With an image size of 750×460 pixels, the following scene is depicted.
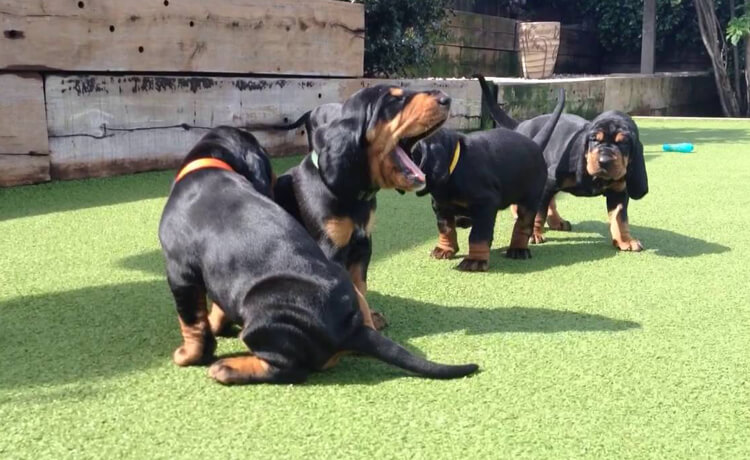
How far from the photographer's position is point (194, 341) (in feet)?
8.09

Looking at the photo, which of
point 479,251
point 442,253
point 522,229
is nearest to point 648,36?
point 522,229

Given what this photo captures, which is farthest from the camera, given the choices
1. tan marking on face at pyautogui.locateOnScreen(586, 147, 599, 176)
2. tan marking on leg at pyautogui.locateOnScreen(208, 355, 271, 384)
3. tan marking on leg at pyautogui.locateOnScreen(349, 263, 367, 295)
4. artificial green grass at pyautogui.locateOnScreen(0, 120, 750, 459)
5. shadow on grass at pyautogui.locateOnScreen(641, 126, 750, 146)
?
shadow on grass at pyautogui.locateOnScreen(641, 126, 750, 146)

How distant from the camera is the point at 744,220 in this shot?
5.02 m

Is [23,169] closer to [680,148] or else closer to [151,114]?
[151,114]

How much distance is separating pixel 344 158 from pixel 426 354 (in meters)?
0.74

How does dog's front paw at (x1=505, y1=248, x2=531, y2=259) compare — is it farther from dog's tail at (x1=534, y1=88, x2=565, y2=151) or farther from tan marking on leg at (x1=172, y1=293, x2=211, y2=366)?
tan marking on leg at (x1=172, y1=293, x2=211, y2=366)

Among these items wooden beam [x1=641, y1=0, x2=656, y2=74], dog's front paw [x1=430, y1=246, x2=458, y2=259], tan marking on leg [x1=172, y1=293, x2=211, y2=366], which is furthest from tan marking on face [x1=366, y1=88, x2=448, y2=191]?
wooden beam [x1=641, y1=0, x2=656, y2=74]

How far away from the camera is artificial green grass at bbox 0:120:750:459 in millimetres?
1946

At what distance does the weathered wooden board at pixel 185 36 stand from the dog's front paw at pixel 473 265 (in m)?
3.10

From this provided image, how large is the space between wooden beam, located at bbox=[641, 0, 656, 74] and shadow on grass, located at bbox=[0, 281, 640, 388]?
43.9 ft

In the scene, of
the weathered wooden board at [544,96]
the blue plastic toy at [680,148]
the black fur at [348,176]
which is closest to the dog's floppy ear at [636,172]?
the black fur at [348,176]

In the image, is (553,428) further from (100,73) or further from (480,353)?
(100,73)

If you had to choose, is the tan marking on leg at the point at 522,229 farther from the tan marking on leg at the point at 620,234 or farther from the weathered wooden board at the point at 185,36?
the weathered wooden board at the point at 185,36

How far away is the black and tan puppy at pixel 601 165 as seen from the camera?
4168 mm
